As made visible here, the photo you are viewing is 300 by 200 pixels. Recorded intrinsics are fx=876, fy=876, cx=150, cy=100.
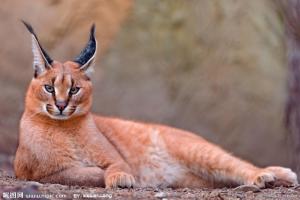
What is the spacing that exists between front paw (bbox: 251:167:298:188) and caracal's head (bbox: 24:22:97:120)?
149 centimetres

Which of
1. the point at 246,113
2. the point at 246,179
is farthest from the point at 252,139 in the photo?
the point at 246,179

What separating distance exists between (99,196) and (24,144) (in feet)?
3.71

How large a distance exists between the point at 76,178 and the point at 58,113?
0.52 meters

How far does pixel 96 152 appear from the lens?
22.8 feet

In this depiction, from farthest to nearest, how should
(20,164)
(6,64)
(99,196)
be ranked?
(6,64)
(20,164)
(99,196)

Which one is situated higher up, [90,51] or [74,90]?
[90,51]

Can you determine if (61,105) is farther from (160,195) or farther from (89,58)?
(160,195)

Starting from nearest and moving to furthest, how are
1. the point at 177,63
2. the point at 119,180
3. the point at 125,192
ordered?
1. the point at 125,192
2. the point at 119,180
3. the point at 177,63

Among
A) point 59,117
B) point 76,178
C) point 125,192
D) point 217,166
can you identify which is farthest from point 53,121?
point 217,166

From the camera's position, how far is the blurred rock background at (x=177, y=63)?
10.6 m

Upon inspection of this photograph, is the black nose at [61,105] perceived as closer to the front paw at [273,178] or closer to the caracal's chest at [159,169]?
the caracal's chest at [159,169]

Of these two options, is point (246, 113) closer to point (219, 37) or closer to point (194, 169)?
point (219, 37)

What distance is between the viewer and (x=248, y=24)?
10.9m

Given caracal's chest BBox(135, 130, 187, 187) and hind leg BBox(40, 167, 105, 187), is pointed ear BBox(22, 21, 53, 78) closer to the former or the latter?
hind leg BBox(40, 167, 105, 187)
